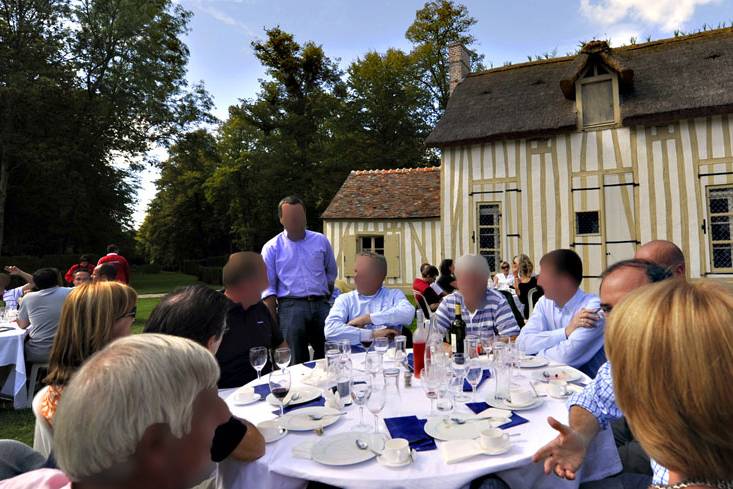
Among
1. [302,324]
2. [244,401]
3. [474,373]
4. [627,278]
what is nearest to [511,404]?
[474,373]

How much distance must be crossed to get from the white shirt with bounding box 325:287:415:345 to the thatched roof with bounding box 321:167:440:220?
10954 mm

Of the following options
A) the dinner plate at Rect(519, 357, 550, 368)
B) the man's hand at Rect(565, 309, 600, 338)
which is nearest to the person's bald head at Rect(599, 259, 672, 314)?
the man's hand at Rect(565, 309, 600, 338)

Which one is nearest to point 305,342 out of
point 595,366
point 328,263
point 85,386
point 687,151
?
point 328,263

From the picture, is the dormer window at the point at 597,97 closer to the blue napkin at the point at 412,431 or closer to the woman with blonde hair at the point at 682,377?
the blue napkin at the point at 412,431

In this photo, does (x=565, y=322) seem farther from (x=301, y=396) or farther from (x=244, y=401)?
(x=244, y=401)

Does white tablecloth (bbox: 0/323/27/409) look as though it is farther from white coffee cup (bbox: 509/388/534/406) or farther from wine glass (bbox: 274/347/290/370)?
white coffee cup (bbox: 509/388/534/406)

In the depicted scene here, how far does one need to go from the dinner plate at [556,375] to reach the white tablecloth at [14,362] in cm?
553

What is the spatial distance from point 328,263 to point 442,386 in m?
3.34

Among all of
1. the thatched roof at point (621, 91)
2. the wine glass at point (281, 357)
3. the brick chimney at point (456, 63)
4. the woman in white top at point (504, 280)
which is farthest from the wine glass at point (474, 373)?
the brick chimney at point (456, 63)

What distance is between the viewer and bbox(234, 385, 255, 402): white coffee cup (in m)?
2.44

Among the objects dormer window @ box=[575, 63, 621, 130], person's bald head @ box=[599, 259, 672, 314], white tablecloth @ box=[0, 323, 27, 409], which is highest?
dormer window @ box=[575, 63, 621, 130]

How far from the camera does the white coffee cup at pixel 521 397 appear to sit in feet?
7.15

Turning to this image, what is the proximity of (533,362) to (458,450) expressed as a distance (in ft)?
4.98

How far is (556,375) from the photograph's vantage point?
8.79ft
